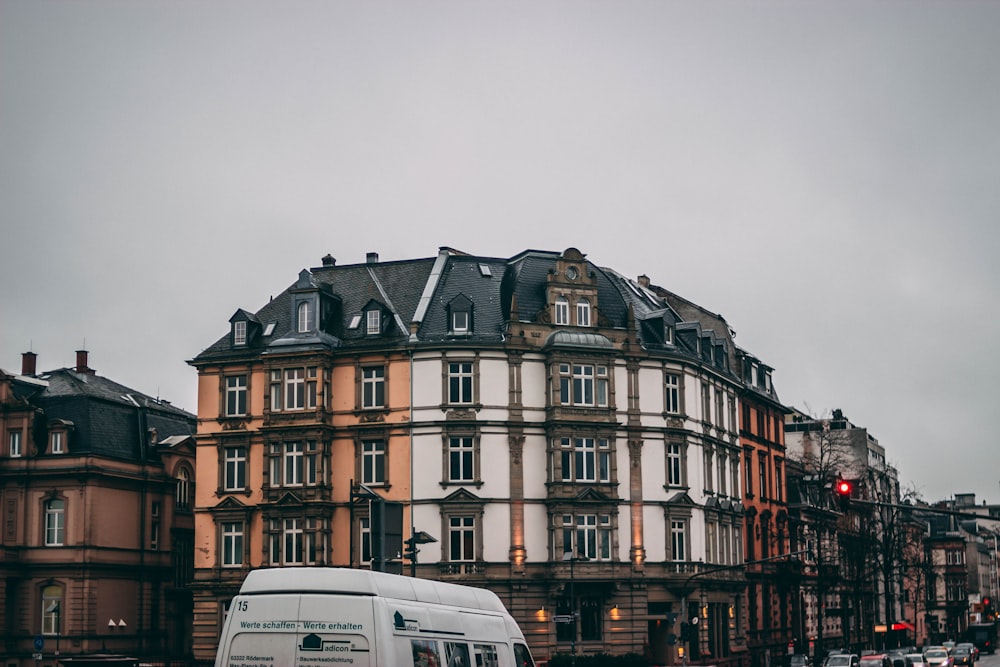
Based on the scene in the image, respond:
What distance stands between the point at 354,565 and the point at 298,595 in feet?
146

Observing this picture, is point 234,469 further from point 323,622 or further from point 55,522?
point 323,622

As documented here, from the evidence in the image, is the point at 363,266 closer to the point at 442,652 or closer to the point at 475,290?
the point at 475,290

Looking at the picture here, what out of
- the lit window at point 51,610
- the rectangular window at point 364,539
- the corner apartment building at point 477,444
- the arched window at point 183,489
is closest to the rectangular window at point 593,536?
the corner apartment building at point 477,444

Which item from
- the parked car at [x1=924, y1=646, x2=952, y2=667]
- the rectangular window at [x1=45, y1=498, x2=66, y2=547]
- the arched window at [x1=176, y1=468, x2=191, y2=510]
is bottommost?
the parked car at [x1=924, y1=646, x2=952, y2=667]

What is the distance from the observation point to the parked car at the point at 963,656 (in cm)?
10031

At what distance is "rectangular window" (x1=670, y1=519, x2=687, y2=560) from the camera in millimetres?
71125

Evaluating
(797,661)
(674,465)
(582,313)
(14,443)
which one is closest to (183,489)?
(14,443)

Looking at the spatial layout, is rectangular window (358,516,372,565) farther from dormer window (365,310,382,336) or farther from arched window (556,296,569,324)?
arched window (556,296,569,324)

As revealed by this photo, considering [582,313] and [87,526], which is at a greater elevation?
[582,313]

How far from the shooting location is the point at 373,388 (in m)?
69.1

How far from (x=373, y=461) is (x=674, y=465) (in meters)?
15.3

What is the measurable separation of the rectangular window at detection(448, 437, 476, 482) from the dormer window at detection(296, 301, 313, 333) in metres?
9.47

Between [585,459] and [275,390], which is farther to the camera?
[275,390]

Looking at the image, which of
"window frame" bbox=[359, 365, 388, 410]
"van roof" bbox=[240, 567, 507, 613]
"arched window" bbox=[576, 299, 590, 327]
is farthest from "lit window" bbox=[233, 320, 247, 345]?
"van roof" bbox=[240, 567, 507, 613]
